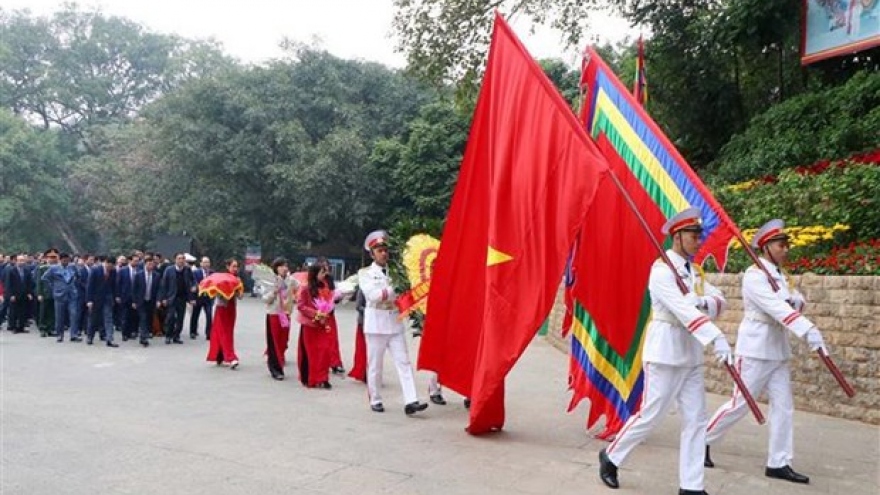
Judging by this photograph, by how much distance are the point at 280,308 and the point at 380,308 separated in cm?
334

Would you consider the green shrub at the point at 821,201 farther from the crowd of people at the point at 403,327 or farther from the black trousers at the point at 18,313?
the black trousers at the point at 18,313

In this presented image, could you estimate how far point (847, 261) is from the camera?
881 cm

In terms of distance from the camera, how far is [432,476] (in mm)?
5629

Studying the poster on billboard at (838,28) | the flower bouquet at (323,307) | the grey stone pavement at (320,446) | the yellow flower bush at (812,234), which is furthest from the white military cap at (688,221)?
the poster on billboard at (838,28)

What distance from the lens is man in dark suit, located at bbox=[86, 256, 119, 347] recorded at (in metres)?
14.6

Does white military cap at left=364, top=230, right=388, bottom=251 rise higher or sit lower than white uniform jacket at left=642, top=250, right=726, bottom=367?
higher

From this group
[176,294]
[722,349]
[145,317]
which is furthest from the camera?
[176,294]

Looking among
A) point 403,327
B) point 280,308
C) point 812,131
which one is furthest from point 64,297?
point 812,131

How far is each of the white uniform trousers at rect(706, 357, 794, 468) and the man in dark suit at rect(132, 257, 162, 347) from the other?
11528 mm

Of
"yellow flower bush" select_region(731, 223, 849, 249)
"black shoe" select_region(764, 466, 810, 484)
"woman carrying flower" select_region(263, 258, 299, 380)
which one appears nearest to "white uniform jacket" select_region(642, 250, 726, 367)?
"black shoe" select_region(764, 466, 810, 484)

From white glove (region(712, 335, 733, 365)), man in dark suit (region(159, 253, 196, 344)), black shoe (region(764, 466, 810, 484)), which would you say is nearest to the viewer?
white glove (region(712, 335, 733, 365))

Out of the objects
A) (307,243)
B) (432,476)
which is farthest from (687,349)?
(307,243)

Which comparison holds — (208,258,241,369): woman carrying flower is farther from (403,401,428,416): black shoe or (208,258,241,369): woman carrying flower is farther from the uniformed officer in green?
the uniformed officer in green

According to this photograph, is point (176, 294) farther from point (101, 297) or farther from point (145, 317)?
point (101, 297)
